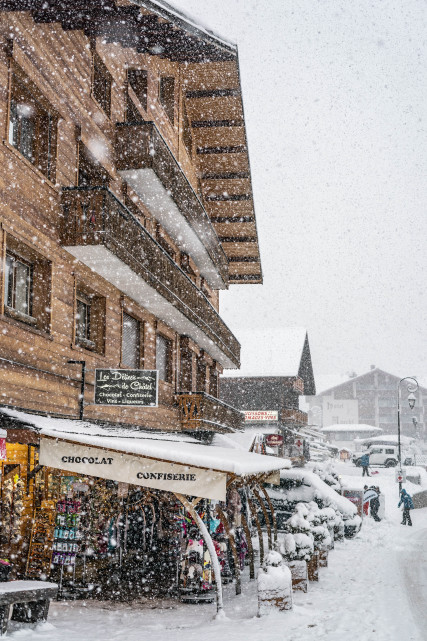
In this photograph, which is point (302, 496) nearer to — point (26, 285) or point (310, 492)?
point (310, 492)

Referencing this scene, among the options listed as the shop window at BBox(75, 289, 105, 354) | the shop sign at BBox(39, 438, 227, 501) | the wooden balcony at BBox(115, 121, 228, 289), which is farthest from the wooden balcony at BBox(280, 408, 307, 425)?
the shop sign at BBox(39, 438, 227, 501)

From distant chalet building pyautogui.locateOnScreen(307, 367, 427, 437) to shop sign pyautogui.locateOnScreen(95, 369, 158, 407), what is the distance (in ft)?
291

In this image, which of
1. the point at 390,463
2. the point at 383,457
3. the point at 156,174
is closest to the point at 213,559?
the point at 156,174

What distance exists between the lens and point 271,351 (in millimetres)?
50719

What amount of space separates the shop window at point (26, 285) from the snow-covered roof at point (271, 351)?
35815 mm

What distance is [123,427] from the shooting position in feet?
53.7

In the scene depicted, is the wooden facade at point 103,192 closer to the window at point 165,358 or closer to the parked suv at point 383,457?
the window at point 165,358

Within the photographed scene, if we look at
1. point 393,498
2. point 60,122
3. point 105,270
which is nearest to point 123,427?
point 105,270

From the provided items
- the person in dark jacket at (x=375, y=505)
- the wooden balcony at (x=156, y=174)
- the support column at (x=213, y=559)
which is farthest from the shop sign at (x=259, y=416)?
the support column at (x=213, y=559)

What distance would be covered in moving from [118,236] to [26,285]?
223cm

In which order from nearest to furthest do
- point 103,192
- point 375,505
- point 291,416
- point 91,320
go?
point 103,192
point 91,320
point 375,505
point 291,416

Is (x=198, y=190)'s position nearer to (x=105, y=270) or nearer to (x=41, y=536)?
(x=105, y=270)

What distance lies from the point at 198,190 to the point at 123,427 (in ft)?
39.5

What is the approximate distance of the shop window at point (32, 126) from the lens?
1209cm
